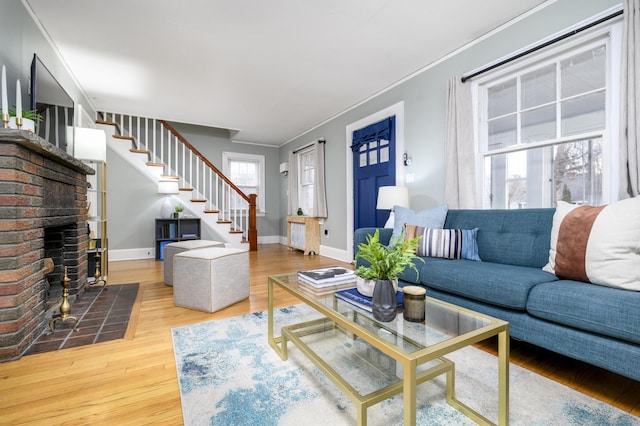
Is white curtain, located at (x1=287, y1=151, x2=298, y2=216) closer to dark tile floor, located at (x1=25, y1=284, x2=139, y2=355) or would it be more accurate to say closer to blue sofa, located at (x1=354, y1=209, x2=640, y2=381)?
dark tile floor, located at (x1=25, y1=284, x2=139, y2=355)

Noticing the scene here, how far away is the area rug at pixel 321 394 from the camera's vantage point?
1.18 metres

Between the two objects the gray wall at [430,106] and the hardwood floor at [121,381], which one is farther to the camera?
the gray wall at [430,106]

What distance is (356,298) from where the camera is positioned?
1.35 meters

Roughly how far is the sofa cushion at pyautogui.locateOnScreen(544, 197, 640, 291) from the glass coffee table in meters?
0.84

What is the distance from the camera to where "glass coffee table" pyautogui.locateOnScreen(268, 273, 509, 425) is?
0.89m

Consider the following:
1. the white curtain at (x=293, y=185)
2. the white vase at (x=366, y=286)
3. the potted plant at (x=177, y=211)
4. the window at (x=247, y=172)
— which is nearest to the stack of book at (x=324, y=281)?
the white vase at (x=366, y=286)

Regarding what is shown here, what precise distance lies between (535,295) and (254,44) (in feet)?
10.3

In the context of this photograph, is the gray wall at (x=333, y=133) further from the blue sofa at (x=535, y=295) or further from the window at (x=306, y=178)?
the blue sofa at (x=535, y=295)

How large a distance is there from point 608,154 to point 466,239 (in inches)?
43.7

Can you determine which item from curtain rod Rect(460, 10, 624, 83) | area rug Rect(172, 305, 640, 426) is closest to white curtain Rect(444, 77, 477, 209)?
curtain rod Rect(460, 10, 624, 83)

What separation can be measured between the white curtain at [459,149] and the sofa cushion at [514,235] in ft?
1.39

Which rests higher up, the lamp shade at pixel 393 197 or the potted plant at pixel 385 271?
the lamp shade at pixel 393 197

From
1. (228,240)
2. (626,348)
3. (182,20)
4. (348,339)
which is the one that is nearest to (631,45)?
(626,348)

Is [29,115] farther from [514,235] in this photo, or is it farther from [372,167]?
[372,167]
